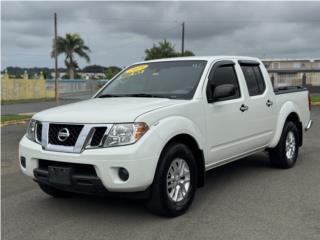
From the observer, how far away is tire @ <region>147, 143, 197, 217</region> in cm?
467

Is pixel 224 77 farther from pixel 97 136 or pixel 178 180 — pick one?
pixel 97 136

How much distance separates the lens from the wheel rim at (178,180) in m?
4.88

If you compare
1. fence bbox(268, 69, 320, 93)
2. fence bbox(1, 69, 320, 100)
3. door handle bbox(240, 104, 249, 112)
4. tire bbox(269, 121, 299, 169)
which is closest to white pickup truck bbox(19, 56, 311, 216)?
door handle bbox(240, 104, 249, 112)

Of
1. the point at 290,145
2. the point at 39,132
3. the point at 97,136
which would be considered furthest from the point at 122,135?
Result: the point at 290,145

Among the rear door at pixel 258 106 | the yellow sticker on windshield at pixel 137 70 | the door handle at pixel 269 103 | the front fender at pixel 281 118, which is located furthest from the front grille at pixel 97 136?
the front fender at pixel 281 118

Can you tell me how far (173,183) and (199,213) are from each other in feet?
1.56

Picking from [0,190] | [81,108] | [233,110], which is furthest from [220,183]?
[0,190]

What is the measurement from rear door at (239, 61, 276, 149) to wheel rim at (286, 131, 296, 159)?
673 mm

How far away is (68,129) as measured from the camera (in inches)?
184

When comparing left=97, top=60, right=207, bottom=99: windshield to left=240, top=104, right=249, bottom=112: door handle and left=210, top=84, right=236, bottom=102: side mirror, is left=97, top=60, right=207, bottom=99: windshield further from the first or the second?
left=240, top=104, right=249, bottom=112: door handle

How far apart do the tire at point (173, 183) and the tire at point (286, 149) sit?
→ 2523mm

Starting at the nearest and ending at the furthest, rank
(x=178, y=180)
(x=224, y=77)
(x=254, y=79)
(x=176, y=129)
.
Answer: (x=176, y=129), (x=178, y=180), (x=224, y=77), (x=254, y=79)

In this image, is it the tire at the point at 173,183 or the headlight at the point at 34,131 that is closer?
the tire at the point at 173,183

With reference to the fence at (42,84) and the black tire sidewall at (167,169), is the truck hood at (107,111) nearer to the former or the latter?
the black tire sidewall at (167,169)
